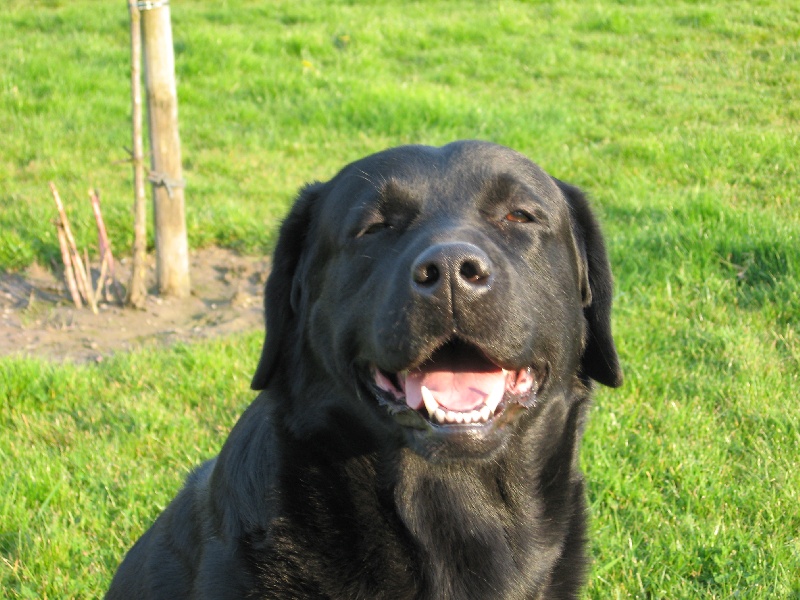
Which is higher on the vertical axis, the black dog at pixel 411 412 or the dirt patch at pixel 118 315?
the black dog at pixel 411 412

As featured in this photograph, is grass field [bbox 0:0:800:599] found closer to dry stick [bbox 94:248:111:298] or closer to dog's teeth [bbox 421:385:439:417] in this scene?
dry stick [bbox 94:248:111:298]

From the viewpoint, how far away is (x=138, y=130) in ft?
19.5

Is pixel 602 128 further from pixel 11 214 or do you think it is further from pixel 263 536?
pixel 263 536

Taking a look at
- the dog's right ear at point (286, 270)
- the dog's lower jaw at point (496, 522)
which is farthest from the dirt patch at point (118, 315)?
the dog's lower jaw at point (496, 522)

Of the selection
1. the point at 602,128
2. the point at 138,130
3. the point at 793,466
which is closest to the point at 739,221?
the point at 793,466

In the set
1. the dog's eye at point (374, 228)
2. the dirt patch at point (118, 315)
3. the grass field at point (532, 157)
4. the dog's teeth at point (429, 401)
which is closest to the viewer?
the dog's teeth at point (429, 401)

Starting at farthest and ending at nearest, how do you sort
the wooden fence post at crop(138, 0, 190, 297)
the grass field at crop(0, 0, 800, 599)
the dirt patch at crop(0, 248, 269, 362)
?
1. the wooden fence post at crop(138, 0, 190, 297)
2. the dirt patch at crop(0, 248, 269, 362)
3. the grass field at crop(0, 0, 800, 599)

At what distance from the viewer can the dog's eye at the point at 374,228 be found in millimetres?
2928

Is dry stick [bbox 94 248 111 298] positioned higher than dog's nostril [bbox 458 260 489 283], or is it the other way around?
dog's nostril [bbox 458 260 489 283]

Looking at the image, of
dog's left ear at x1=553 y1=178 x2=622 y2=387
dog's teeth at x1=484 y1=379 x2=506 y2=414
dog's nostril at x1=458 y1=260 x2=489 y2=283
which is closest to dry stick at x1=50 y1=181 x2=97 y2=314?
dog's left ear at x1=553 y1=178 x2=622 y2=387

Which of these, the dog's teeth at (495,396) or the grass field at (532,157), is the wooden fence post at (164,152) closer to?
the grass field at (532,157)

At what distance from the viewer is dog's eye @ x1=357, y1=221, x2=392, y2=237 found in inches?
115

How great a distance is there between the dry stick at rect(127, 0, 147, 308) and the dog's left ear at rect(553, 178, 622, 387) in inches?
136

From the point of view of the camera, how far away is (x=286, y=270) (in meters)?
3.23
